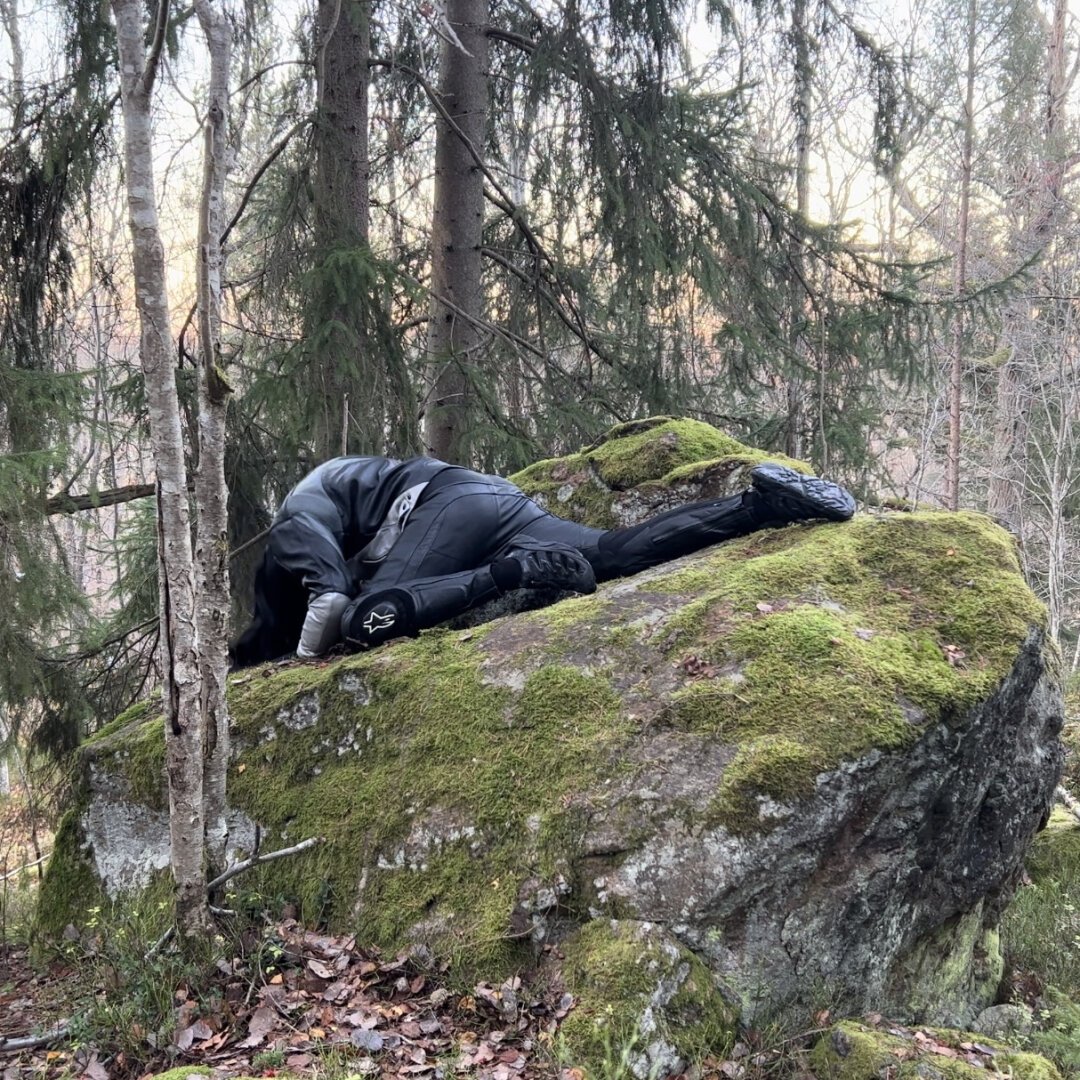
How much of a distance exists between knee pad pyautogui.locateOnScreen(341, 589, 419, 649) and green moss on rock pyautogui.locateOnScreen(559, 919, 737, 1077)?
213 cm

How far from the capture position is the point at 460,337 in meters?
9.09

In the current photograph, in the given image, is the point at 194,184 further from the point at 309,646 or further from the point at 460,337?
the point at 309,646

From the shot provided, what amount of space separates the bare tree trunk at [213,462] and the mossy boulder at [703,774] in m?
0.61

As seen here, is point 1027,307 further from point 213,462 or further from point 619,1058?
point 619,1058

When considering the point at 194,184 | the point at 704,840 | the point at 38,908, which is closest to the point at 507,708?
the point at 704,840

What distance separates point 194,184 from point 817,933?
393 inches

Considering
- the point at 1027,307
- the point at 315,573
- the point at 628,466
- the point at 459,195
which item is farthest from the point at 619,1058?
the point at 1027,307

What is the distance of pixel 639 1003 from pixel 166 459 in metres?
2.48

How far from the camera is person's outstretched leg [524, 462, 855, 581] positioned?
476cm

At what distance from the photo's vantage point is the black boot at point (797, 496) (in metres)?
4.73

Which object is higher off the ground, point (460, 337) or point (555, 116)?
point (555, 116)

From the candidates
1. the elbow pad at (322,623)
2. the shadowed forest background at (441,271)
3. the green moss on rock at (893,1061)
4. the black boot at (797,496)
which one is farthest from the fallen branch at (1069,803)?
the elbow pad at (322,623)

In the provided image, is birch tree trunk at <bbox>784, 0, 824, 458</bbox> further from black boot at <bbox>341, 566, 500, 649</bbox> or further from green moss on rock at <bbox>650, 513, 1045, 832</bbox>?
black boot at <bbox>341, 566, 500, 649</bbox>

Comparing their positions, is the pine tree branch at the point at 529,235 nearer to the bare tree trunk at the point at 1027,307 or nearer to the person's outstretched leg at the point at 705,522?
the person's outstretched leg at the point at 705,522
